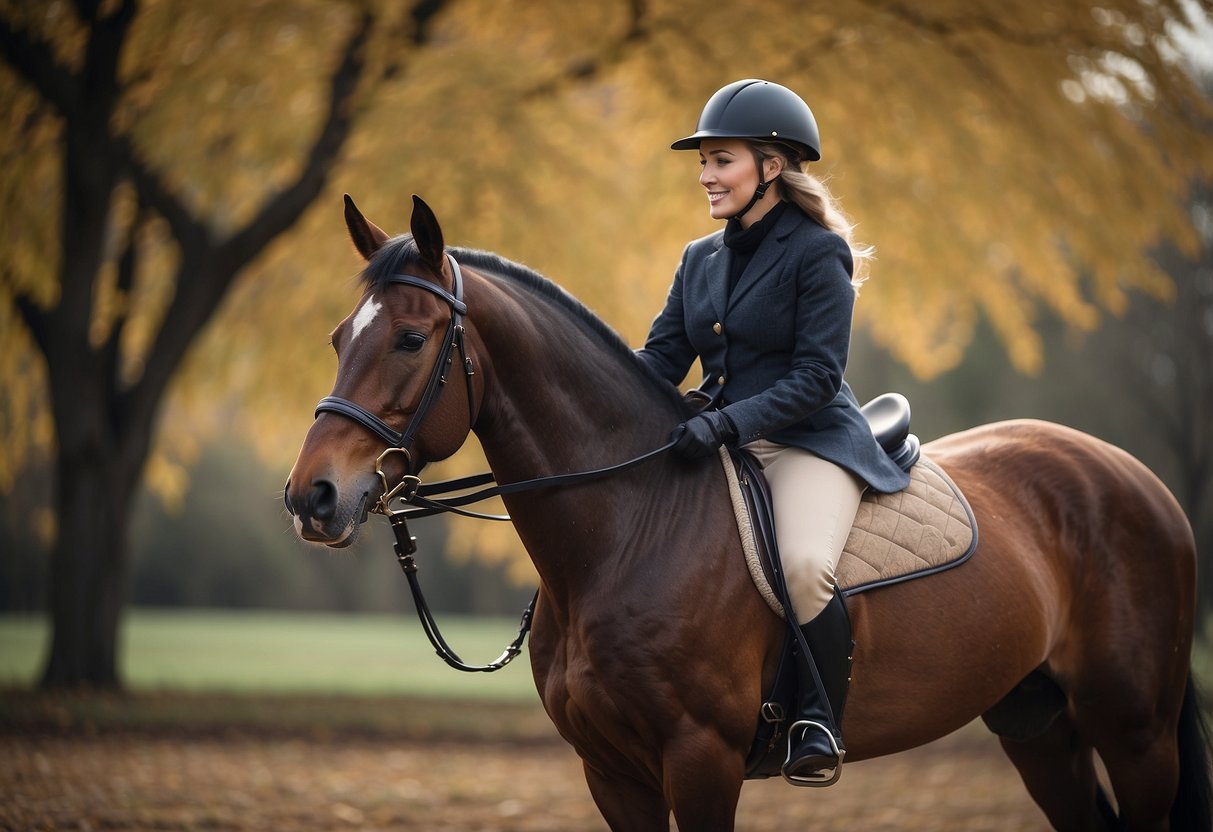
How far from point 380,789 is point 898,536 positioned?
5651 millimetres

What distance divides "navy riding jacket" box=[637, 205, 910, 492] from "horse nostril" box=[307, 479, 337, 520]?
119 cm

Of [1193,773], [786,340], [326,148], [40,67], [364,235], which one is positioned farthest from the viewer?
[326,148]

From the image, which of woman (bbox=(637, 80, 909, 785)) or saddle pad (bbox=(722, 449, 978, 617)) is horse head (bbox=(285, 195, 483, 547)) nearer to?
woman (bbox=(637, 80, 909, 785))

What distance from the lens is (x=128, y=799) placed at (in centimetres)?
720

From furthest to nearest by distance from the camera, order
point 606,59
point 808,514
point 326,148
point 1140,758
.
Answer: point 606,59 < point 326,148 < point 1140,758 < point 808,514

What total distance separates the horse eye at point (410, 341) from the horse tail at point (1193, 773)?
339 cm

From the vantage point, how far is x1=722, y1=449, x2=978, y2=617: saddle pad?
11.4 ft

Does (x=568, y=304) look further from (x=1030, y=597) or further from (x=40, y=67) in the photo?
(x=40, y=67)

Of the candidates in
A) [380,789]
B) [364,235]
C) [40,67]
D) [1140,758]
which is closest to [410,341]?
[364,235]

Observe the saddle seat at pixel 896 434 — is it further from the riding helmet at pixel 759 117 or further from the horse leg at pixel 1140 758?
the horse leg at pixel 1140 758

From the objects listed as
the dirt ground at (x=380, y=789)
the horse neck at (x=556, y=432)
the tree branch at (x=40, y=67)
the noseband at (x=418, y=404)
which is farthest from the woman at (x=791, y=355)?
the tree branch at (x=40, y=67)

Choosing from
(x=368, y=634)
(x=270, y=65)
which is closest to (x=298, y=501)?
(x=270, y=65)

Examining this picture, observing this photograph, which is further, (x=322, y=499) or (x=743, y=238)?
(x=743, y=238)

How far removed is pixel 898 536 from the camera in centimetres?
373
